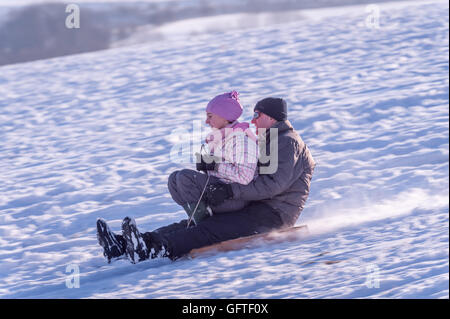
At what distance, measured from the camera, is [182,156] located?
6730mm

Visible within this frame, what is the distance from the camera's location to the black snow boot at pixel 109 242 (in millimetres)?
3795

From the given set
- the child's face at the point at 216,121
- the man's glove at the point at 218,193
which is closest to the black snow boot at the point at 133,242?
the man's glove at the point at 218,193

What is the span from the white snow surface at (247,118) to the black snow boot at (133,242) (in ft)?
0.26

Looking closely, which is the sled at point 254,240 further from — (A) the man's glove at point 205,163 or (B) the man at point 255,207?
(A) the man's glove at point 205,163

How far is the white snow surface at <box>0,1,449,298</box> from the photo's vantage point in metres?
3.63

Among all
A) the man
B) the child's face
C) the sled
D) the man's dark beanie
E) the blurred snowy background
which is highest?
the blurred snowy background

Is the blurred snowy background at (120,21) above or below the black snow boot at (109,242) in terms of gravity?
above


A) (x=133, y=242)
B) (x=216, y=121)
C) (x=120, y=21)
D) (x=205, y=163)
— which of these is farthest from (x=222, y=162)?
(x=120, y=21)

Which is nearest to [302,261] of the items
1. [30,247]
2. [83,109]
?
[30,247]

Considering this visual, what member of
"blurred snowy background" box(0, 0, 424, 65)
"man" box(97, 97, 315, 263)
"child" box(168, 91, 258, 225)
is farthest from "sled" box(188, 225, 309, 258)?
"blurred snowy background" box(0, 0, 424, 65)

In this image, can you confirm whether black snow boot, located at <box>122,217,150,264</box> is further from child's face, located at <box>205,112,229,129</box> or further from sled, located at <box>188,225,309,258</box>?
child's face, located at <box>205,112,229,129</box>

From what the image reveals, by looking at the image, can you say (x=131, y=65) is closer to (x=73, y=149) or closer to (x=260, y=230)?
(x=73, y=149)

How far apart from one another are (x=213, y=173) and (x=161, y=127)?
3969mm

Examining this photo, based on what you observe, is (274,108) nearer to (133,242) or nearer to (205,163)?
(205,163)
